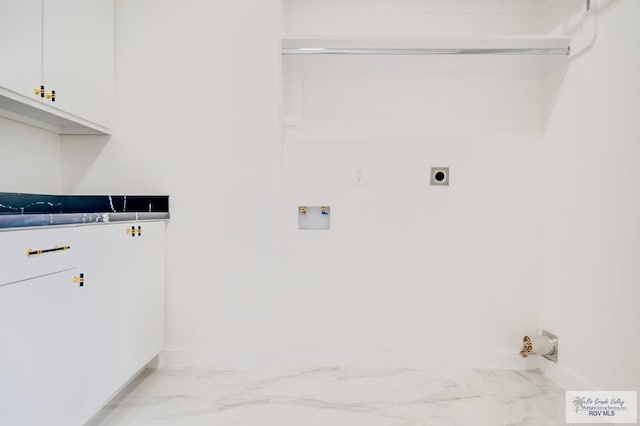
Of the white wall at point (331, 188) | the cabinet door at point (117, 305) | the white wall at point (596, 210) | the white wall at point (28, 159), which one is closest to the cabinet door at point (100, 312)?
the cabinet door at point (117, 305)

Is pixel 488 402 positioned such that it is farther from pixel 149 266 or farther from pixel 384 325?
pixel 149 266

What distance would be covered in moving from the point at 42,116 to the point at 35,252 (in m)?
0.95

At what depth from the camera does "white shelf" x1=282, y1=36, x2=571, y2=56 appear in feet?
6.12

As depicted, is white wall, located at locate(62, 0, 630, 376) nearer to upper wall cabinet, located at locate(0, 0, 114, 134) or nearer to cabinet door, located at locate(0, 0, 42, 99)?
upper wall cabinet, located at locate(0, 0, 114, 134)

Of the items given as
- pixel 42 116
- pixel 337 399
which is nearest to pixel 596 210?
pixel 337 399

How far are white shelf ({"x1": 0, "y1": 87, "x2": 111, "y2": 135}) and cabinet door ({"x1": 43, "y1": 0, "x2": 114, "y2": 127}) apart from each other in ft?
0.10

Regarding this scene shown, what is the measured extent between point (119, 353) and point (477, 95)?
2.27 meters

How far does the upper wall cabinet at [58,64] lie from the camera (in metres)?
1.36

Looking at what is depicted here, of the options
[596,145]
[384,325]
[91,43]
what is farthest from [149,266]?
[596,145]

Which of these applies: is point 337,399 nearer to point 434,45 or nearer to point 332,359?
point 332,359

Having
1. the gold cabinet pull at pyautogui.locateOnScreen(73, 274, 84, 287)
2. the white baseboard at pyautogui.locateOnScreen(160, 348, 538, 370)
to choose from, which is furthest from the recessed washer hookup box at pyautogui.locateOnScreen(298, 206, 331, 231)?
the gold cabinet pull at pyautogui.locateOnScreen(73, 274, 84, 287)

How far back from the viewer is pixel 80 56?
1718 millimetres

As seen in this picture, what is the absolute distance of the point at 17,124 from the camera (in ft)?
5.65

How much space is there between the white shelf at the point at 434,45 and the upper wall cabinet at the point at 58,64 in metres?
0.95
